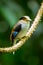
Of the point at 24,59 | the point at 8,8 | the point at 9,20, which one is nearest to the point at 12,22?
the point at 9,20

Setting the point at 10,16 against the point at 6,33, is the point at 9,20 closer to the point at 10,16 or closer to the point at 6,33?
the point at 10,16

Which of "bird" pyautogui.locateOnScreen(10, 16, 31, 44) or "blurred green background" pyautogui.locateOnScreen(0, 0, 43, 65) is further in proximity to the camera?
"blurred green background" pyautogui.locateOnScreen(0, 0, 43, 65)

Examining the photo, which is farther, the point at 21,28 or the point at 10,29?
the point at 10,29

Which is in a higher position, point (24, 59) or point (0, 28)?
point (0, 28)

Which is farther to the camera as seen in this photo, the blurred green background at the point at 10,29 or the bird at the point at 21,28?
the blurred green background at the point at 10,29
